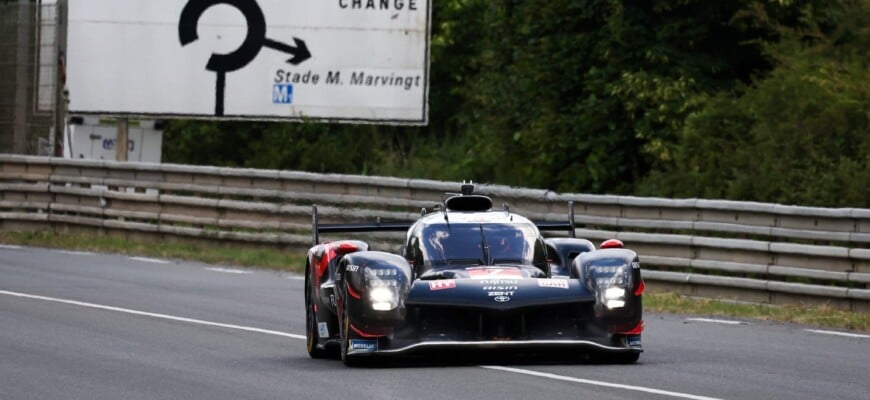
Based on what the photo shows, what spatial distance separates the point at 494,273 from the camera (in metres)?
12.5

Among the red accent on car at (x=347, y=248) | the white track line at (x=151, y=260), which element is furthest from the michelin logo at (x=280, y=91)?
the red accent on car at (x=347, y=248)

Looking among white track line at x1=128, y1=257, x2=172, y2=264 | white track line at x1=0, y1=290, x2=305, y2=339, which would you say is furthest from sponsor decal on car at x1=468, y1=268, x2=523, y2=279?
white track line at x1=128, y1=257, x2=172, y2=264

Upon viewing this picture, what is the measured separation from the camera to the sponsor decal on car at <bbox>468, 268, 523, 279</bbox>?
40.5 ft

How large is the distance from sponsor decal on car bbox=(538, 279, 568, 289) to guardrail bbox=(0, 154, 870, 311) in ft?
10.6

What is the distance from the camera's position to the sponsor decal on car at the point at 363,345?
12.2 meters

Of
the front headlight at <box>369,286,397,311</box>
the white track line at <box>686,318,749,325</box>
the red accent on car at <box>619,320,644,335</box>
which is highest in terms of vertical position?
the front headlight at <box>369,286,397,311</box>

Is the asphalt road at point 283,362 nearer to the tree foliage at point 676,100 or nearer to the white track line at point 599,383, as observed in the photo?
the white track line at point 599,383

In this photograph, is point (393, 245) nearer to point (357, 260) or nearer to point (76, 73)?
point (357, 260)

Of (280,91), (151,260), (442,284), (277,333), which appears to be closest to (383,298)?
(442,284)

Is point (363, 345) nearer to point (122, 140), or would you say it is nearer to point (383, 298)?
point (383, 298)

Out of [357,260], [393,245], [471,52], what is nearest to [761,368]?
[357,260]

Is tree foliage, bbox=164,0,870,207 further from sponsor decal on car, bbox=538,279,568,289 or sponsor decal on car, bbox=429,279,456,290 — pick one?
sponsor decal on car, bbox=429,279,456,290

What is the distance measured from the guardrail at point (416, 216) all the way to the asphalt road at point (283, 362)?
1598 mm

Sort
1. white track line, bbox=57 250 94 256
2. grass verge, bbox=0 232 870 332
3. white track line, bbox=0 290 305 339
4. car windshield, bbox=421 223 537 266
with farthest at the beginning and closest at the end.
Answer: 1. white track line, bbox=57 250 94 256
2. grass verge, bbox=0 232 870 332
3. white track line, bbox=0 290 305 339
4. car windshield, bbox=421 223 537 266
